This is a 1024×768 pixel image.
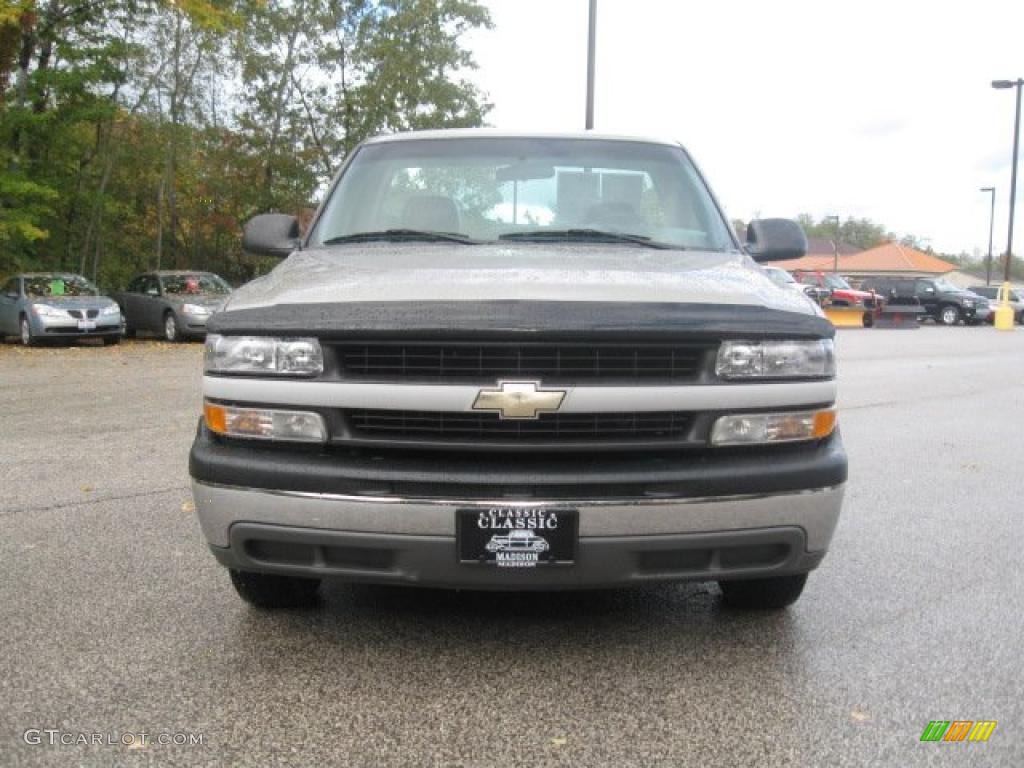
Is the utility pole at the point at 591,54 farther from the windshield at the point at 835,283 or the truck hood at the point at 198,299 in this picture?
the windshield at the point at 835,283

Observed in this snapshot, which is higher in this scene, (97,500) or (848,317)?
(97,500)

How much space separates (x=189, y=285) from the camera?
21.8 meters

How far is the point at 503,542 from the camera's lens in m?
2.89

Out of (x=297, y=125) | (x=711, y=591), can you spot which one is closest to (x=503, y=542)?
(x=711, y=591)

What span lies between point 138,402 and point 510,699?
8628 millimetres

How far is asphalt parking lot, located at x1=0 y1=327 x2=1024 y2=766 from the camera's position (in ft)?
8.89

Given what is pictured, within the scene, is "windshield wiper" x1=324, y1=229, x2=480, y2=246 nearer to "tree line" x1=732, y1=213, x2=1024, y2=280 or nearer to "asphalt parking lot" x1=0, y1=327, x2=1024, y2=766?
"asphalt parking lot" x1=0, y1=327, x2=1024, y2=766

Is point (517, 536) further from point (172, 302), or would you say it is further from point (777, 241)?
point (172, 302)

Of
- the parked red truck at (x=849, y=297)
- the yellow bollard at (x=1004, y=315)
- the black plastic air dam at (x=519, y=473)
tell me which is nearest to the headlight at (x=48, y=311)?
→ the black plastic air dam at (x=519, y=473)

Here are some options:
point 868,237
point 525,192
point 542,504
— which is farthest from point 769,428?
point 868,237

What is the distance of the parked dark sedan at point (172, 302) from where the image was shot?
67.9 feet

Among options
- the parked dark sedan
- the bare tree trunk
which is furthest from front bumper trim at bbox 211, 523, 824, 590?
the bare tree trunk
